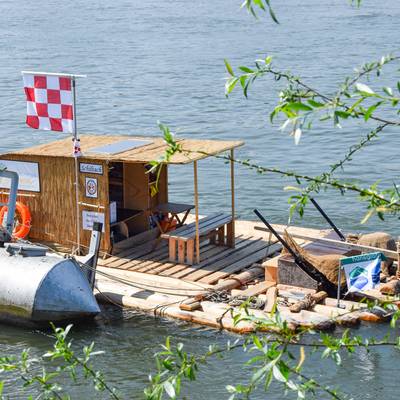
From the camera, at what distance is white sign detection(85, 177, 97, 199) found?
1577 centimetres

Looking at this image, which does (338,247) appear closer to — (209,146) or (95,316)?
(209,146)

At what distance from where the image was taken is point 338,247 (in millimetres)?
15289

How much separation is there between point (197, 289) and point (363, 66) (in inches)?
399

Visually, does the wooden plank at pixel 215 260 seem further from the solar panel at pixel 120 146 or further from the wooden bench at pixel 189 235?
the solar panel at pixel 120 146

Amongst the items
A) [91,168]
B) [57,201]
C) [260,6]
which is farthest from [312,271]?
[260,6]

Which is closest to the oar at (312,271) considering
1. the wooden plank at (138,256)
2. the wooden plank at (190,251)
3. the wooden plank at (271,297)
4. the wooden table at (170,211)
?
the wooden plank at (271,297)

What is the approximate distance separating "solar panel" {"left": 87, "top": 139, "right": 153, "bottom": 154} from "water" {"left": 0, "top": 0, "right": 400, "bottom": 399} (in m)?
1.35

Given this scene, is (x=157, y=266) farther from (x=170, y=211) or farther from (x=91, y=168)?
(x=91, y=168)

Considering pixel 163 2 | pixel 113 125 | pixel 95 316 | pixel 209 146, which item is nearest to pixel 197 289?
pixel 95 316

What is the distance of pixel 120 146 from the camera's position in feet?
53.5

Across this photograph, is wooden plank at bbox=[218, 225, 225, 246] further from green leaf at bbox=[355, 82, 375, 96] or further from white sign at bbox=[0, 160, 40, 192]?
green leaf at bbox=[355, 82, 375, 96]

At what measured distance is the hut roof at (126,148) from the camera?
A: 1547 cm

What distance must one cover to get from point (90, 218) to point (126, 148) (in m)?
1.25

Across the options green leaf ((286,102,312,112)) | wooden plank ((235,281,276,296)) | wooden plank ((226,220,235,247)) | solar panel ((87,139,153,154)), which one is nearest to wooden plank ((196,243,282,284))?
wooden plank ((226,220,235,247))
